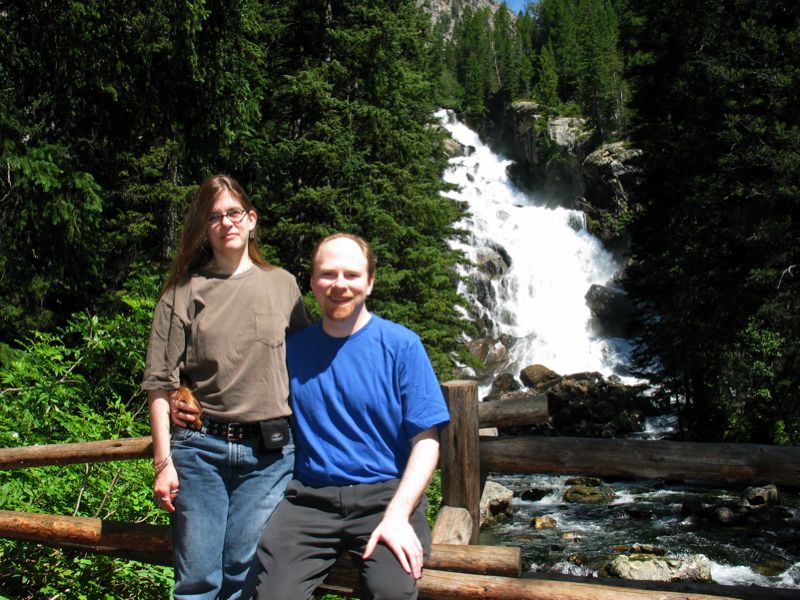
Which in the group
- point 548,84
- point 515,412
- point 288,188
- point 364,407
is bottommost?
point 515,412

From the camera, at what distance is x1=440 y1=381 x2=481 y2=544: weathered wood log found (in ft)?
12.0

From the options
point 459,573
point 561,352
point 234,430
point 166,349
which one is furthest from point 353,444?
point 561,352

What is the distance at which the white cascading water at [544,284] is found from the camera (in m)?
30.4

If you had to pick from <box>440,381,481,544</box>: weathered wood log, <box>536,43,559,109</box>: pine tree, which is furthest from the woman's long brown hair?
<box>536,43,559,109</box>: pine tree

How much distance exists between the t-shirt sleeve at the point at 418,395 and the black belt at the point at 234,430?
1.84 feet

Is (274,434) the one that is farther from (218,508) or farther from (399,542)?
(399,542)

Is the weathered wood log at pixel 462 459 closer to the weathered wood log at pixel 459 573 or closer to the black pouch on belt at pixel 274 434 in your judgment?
the weathered wood log at pixel 459 573

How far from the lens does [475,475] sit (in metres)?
→ 3.68

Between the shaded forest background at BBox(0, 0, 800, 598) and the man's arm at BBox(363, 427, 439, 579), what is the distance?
208cm

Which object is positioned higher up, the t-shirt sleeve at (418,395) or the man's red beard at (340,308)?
the man's red beard at (340,308)

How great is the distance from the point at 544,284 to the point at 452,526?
32268mm

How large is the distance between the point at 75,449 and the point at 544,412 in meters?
2.64

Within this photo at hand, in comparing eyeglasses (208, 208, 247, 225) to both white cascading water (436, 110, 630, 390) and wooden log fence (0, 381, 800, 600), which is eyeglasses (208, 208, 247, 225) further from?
white cascading water (436, 110, 630, 390)

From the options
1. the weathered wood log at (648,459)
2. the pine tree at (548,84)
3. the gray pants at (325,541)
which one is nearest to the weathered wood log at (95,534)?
the gray pants at (325,541)
